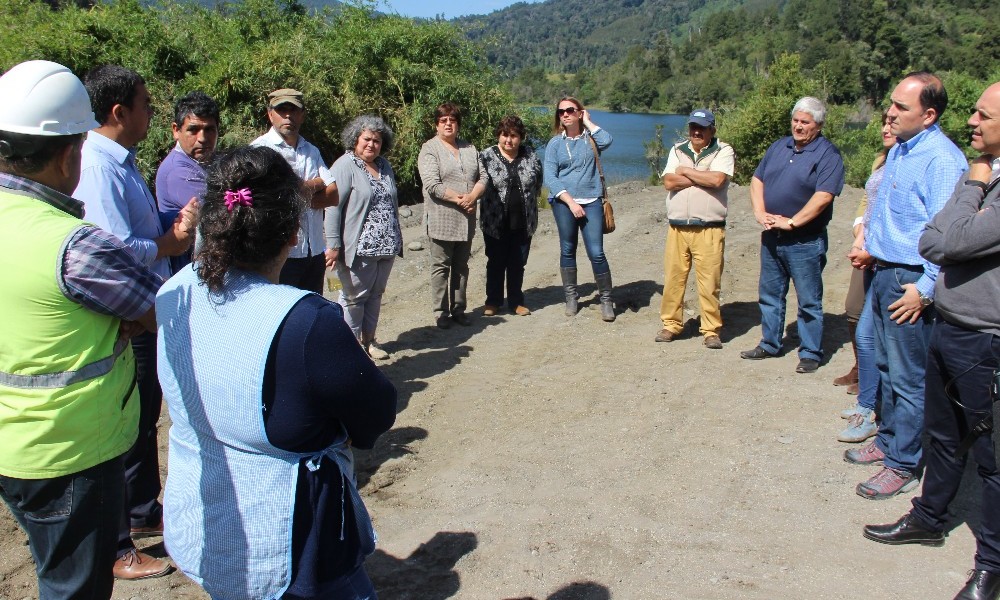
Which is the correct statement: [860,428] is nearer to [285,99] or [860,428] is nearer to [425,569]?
[425,569]

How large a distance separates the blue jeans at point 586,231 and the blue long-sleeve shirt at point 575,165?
14 cm

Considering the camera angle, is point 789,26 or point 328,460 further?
point 789,26

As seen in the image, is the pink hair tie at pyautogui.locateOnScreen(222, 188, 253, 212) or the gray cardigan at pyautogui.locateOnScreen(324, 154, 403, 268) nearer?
the pink hair tie at pyautogui.locateOnScreen(222, 188, 253, 212)

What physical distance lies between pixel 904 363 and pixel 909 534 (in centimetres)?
93

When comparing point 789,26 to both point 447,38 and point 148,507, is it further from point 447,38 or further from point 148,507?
point 148,507

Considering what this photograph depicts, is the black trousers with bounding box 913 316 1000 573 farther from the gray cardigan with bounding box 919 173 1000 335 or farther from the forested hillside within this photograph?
the forested hillside

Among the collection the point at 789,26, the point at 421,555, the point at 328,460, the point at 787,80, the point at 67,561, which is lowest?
the point at 421,555

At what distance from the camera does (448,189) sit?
678cm

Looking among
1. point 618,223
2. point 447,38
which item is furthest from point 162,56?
point 618,223

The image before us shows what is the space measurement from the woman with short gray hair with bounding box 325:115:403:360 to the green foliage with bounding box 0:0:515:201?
518 centimetres

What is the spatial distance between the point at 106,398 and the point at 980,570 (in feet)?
11.0

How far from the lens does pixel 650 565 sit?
3533mm

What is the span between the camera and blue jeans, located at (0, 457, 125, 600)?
229 cm

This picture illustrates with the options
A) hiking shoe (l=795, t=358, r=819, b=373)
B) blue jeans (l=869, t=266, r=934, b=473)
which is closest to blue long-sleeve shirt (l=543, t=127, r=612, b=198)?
hiking shoe (l=795, t=358, r=819, b=373)
